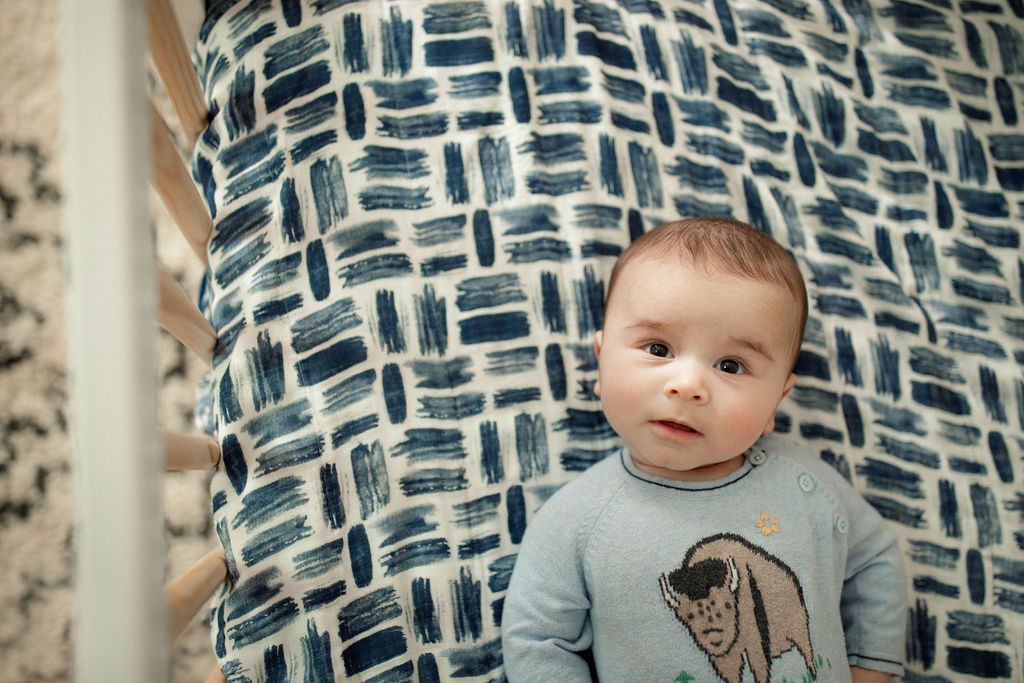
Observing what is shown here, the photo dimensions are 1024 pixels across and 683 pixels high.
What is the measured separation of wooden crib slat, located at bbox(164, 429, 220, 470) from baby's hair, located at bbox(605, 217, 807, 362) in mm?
472

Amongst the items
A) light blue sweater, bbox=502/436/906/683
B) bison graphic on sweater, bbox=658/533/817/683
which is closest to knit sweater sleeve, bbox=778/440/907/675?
light blue sweater, bbox=502/436/906/683

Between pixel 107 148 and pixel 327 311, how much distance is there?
43 cm

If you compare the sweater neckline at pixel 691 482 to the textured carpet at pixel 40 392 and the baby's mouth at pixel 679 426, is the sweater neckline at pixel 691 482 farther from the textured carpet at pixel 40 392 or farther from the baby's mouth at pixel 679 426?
the textured carpet at pixel 40 392

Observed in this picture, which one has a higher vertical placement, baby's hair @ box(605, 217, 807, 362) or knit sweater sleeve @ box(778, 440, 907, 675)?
baby's hair @ box(605, 217, 807, 362)

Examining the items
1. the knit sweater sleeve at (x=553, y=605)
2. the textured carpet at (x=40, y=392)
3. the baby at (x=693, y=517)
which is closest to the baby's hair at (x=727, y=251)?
the baby at (x=693, y=517)

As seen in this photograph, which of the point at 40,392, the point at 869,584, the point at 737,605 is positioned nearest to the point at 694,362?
the point at 737,605

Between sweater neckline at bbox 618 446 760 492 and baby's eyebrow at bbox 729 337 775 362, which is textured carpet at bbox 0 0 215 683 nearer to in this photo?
sweater neckline at bbox 618 446 760 492

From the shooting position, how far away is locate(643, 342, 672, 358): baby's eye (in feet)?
2.55

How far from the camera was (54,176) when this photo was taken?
4.00 ft

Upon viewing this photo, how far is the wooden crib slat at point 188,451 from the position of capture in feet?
2.21

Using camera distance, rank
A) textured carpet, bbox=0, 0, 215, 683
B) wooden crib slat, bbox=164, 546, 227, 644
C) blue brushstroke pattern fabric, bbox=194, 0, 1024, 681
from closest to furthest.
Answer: wooden crib slat, bbox=164, 546, 227, 644 → blue brushstroke pattern fabric, bbox=194, 0, 1024, 681 → textured carpet, bbox=0, 0, 215, 683

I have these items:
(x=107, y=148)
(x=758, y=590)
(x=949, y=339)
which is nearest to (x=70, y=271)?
(x=107, y=148)

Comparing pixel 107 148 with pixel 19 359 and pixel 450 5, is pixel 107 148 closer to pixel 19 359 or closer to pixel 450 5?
pixel 450 5

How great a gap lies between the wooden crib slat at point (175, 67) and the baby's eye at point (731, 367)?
63cm
